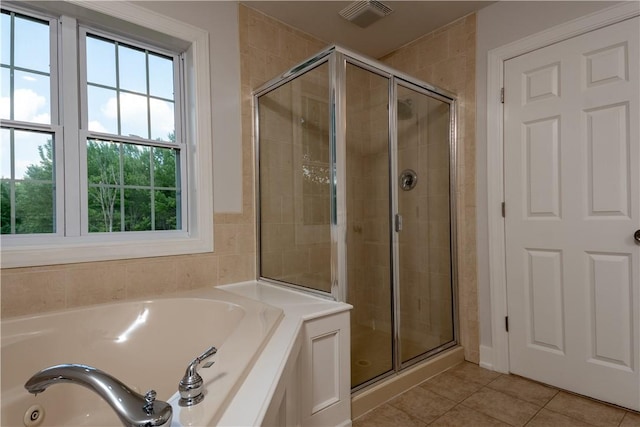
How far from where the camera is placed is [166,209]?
204cm

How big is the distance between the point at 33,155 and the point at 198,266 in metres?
0.99

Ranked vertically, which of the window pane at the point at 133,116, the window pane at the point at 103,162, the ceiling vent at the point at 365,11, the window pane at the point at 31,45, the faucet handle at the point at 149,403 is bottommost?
the faucet handle at the point at 149,403

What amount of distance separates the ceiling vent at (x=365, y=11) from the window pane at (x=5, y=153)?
2090mm

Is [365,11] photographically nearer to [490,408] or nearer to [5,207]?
[5,207]

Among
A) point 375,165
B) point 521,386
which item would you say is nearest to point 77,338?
point 375,165

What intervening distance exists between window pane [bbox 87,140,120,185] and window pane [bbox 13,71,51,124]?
23 cm

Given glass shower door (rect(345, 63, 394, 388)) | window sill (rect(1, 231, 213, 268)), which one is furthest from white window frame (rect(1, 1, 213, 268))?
glass shower door (rect(345, 63, 394, 388))

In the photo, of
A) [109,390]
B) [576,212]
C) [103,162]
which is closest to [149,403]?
[109,390]

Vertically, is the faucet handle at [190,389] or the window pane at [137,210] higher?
the window pane at [137,210]

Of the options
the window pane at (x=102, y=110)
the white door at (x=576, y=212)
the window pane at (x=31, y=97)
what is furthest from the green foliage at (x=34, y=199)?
the white door at (x=576, y=212)

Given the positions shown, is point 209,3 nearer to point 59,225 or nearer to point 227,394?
point 59,225

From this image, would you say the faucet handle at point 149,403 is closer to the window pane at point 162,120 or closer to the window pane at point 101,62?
the window pane at point 162,120

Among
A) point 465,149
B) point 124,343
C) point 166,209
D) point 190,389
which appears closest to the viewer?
point 190,389

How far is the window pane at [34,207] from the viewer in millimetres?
1584
